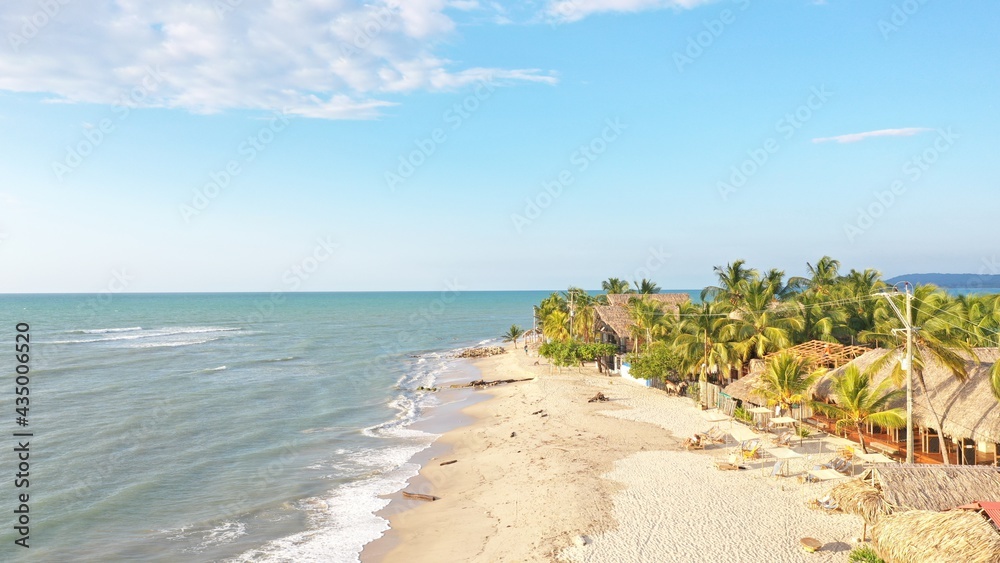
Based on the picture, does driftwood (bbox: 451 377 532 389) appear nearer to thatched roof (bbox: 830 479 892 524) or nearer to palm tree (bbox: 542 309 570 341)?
palm tree (bbox: 542 309 570 341)

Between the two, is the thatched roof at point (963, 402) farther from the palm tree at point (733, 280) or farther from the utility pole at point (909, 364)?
the palm tree at point (733, 280)

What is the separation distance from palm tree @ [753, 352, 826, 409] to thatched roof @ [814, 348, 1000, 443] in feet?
8.61

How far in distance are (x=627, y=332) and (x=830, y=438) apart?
62.1 ft

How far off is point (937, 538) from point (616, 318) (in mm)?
32495

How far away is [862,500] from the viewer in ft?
47.8

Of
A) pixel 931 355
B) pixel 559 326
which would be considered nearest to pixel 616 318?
pixel 559 326

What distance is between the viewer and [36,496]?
21.2 meters

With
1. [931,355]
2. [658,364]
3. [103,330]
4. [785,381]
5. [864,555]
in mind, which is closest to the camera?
[864,555]

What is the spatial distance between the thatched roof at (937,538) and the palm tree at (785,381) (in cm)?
1082

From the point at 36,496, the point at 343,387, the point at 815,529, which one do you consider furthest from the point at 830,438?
the point at 343,387

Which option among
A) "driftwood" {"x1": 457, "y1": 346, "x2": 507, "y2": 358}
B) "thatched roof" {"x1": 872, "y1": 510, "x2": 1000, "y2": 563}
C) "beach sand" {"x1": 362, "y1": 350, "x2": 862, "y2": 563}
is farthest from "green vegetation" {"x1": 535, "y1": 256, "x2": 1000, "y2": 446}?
"driftwood" {"x1": 457, "y1": 346, "x2": 507, "y2": 358}

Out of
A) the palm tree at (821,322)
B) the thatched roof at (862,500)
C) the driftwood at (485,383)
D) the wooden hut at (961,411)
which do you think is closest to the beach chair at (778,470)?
the thatched roof at (862,500)

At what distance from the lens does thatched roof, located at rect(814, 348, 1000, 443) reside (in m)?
17.7

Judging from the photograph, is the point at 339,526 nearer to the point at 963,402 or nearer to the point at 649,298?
the point at 963,402
